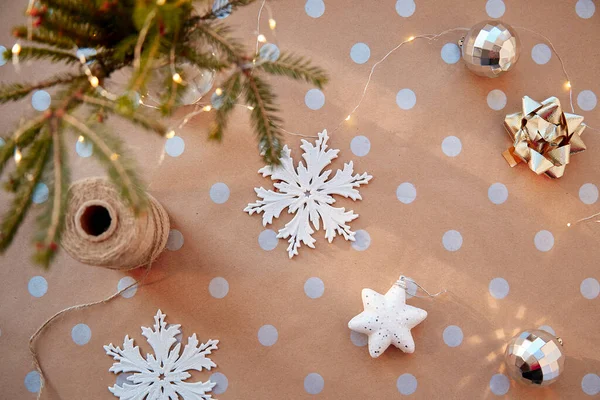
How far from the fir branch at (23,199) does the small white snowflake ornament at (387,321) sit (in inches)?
39.0

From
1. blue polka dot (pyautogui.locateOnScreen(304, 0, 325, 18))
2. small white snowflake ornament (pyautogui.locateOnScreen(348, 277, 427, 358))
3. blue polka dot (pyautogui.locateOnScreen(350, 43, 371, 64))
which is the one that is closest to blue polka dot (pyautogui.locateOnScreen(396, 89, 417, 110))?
blue polka dot (pyautogui.locateOnScreen(350, 43, 371, 64))

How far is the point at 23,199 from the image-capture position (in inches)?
40.9

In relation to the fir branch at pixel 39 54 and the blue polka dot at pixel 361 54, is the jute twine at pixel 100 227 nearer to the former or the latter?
the fir branch at pixel 39 54

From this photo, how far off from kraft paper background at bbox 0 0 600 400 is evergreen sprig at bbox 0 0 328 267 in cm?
56

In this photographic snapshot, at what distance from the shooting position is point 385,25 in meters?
1.83

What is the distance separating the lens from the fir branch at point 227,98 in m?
1.20

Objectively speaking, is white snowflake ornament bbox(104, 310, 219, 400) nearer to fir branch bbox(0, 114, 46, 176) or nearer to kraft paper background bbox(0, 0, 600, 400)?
kraft paper background bbox(0, 0, 600, 400)

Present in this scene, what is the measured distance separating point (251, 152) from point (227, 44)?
0.65 meters

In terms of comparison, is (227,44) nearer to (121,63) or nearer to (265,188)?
(121,63)

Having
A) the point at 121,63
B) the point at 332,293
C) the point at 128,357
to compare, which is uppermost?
the point at 121,63

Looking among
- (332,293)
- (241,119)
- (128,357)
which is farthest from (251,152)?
(128,357)

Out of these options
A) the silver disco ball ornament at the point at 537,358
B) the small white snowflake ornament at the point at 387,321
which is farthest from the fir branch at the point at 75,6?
the silver disco ball ornament at the point at 537,358

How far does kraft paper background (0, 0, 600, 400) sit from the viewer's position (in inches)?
68.9

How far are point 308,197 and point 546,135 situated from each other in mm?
744
